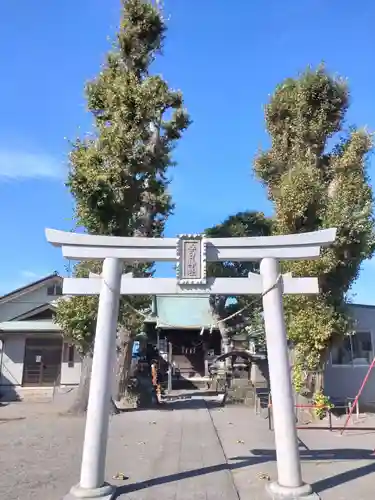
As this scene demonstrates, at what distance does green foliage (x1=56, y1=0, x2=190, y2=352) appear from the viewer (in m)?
13.8

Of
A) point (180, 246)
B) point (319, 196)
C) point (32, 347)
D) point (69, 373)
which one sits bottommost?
point (69, 373)

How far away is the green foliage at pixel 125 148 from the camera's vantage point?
543 inches

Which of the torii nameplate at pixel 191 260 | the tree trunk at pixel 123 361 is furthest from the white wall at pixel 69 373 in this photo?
the torii nameplate at pixel 191 260

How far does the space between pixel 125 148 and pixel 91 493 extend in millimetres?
10234

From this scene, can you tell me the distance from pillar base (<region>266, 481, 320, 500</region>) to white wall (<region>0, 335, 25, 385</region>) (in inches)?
739

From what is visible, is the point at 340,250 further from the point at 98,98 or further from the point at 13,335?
the point at 13,335

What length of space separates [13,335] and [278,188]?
15698mm

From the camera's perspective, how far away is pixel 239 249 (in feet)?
24.7

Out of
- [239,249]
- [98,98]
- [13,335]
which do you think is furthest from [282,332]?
[13,335]

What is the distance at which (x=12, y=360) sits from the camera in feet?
73.2

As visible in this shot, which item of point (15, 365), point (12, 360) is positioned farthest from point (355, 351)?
point (12, 360)

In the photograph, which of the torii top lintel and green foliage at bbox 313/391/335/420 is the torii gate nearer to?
the torii top lintel

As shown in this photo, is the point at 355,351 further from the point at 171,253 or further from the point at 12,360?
the point at 12,360

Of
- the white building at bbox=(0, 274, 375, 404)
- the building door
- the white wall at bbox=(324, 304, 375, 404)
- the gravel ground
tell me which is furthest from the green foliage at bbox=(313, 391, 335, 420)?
the building door
